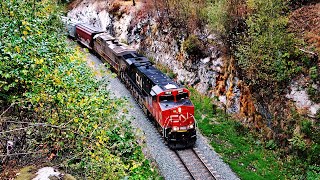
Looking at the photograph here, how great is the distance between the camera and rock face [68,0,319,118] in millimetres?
21312

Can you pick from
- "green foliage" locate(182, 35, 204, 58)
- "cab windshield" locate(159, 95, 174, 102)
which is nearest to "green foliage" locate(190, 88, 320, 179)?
"cab windshield" locate(159, 95, 174, 102)

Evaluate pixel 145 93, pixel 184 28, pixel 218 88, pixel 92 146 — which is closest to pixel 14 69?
pixel 92 146

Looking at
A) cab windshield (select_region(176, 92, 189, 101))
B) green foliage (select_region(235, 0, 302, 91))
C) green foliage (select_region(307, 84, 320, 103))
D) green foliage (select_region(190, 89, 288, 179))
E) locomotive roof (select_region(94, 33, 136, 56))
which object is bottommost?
green foliage (select_region(190, 89, 288, 179))

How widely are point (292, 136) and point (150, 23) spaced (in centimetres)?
2016

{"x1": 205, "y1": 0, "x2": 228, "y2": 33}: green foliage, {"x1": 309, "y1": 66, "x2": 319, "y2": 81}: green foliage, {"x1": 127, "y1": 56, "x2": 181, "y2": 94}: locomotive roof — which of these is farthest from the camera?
{"x1": 205, "y1": 0, "x2": 228, "y2": 33}: green foliage

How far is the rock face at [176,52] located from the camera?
2131 cm

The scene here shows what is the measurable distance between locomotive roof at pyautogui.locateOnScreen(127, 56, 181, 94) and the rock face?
421 cm

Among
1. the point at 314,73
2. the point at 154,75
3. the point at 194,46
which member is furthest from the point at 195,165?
the point at 194,46

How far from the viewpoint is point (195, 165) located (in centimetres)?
1645

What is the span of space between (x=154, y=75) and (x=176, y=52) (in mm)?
8469

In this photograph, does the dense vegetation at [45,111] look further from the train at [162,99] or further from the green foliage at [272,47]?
the green foliage at [272,47]

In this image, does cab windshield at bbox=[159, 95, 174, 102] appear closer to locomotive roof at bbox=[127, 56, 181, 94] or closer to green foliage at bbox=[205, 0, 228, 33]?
locomotive roof at bbox=[127, 56, 181, 94]

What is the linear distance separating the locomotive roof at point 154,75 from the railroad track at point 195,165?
356 cm

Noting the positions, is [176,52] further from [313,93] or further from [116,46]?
[313,93]
